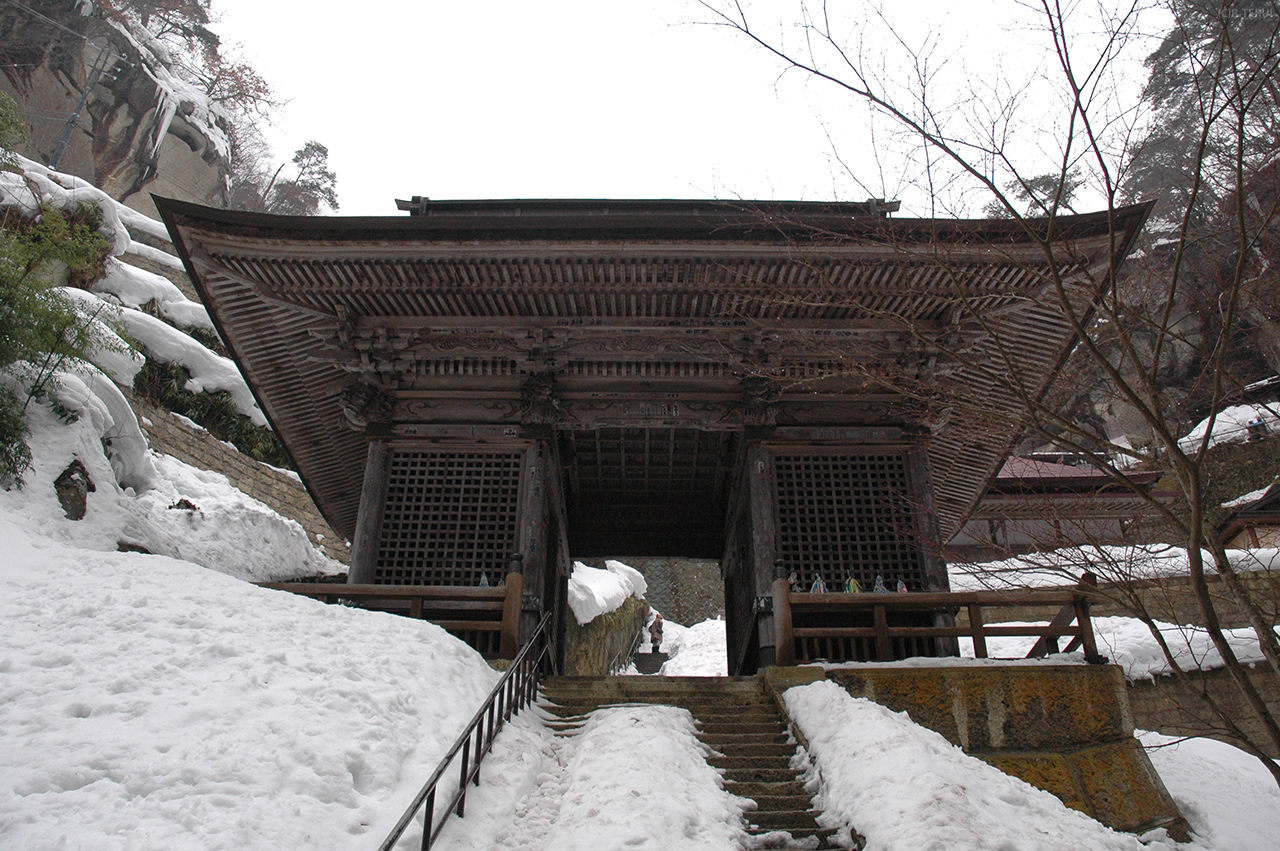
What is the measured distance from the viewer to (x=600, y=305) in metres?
9.86

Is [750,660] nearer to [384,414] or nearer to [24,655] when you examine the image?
[384,414]

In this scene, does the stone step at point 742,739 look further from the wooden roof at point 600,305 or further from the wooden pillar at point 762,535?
the wooden roof at point 600,305

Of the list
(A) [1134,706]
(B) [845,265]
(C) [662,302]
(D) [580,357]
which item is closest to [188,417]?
(D) [580,357]

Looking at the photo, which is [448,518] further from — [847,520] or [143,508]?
[143,508]

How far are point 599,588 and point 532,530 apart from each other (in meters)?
17.6

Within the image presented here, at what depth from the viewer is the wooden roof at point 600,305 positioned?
8742mm

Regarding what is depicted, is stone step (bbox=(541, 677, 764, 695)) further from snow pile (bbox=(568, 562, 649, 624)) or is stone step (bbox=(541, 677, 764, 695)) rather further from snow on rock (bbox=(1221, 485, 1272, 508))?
snow on rock (bbox=(1221, 485, 1272, 508))

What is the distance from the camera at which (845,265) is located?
8836mm

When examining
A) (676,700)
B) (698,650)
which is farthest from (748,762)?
(698,650)

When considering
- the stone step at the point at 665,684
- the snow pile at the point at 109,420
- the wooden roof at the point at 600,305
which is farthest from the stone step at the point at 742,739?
the snow pile at the point at 109,420

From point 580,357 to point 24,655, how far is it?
22.0 ft

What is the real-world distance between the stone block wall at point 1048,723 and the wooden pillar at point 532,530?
12.1ft

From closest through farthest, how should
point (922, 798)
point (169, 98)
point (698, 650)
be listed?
1. point (922, 798)
2. point (698, 650)
3. point (169, 98)

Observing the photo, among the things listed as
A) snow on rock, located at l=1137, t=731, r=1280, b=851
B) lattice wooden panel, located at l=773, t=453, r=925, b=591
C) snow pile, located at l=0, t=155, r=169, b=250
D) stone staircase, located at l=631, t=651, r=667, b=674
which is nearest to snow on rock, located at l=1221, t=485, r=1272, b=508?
snow on rock, located at l=1137, t=731, r=1280, b=851
